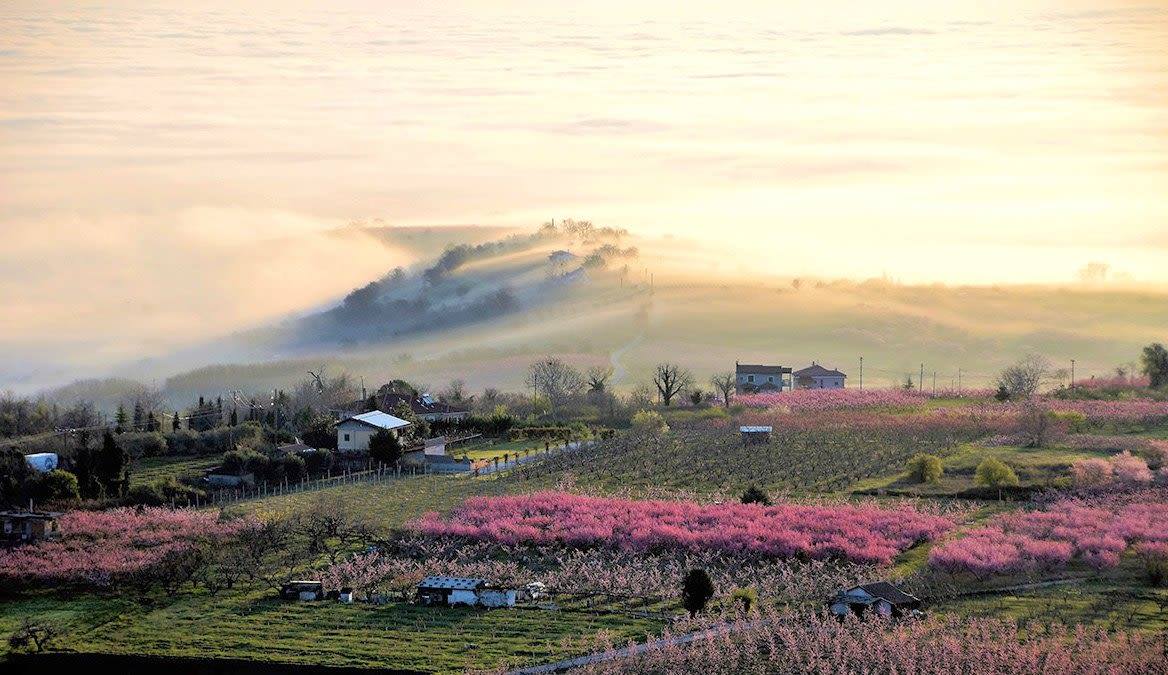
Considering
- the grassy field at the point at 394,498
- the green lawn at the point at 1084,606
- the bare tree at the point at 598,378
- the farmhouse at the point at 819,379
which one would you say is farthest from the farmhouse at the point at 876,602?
the farmhouse at the point at 819,379

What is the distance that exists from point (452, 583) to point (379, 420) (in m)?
21.5

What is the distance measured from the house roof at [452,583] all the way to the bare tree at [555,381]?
1511 inches

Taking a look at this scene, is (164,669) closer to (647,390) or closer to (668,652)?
(668,652)

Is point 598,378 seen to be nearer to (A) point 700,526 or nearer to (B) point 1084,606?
(A) point 700,526

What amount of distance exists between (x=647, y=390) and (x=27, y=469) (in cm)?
3421

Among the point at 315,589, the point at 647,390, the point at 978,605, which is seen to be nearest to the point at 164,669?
the point at 315,589

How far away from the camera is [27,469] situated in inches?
1923

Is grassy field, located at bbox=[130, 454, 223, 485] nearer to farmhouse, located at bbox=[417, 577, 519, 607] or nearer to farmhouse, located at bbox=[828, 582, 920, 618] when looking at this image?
farmhouse, located at bbox=[417, 577, 519, 607]

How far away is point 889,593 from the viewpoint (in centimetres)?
3294

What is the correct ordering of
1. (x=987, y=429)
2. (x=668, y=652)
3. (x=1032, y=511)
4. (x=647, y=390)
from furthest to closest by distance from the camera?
(x=647, y=390)
(x=987, y=429)
(x=1032, y=511)
(x=668, y=652)

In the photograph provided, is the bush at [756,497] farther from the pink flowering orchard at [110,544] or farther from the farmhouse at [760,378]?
the farmhouse at [760,378]

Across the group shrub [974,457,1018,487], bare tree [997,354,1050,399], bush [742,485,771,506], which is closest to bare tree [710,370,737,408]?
bare tree [997,354,1050,399]

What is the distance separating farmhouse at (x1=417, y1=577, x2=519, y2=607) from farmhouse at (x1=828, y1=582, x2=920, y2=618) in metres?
6.59

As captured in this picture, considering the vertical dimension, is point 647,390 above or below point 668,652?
above
